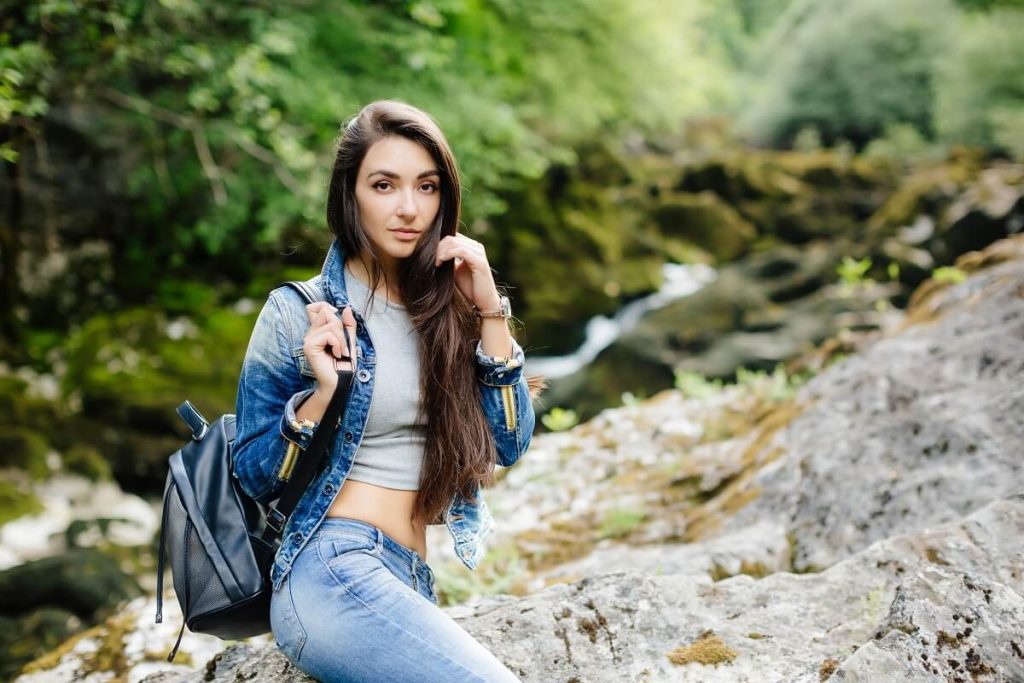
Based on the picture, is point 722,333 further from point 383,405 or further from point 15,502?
point 383,405

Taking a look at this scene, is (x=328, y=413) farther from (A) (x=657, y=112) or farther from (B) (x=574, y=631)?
(A) (x=657, y=112)

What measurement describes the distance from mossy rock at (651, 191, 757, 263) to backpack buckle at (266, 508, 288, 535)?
13.4m

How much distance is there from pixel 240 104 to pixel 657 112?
824 centimetres

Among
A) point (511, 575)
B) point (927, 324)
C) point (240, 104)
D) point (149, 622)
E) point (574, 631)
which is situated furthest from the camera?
point (240, 104)

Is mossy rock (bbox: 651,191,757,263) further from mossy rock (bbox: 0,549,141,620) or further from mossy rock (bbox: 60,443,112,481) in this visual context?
mossy rock (bbox: 0,549,141,620)

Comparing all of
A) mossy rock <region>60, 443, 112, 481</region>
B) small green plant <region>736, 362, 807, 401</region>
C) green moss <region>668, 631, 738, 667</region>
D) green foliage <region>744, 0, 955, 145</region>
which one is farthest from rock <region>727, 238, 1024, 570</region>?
green foliage <region>744, 0, 955, 145</region>

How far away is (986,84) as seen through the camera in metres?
16.9

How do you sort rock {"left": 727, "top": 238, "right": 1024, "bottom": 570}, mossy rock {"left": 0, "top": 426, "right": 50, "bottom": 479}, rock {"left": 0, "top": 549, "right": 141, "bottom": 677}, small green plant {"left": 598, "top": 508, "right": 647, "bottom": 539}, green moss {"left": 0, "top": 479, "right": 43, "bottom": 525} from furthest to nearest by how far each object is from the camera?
mossy rock {"left": 0, "top": 426, "right": 50, "bottom": 479} → green moss {"left": 0, "top": 479, "right": 43, "bottom": 525} → rock {"left": 0, "top": 549, "right": 141, "bottom": 677} → small green plant {"left": 598, "top": 508, "right": 647, "bottom": 539} → rock {"left": 727, "top": 238, "right": 1024, "bottom": 570}

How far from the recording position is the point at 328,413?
2.03 metres

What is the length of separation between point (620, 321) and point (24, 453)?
8.09 metres

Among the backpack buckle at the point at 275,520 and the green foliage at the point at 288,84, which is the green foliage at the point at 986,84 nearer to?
the green foliage at the point at 288,84

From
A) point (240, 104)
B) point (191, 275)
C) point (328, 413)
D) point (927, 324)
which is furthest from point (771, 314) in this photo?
point (328, 413)

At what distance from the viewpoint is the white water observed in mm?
11102

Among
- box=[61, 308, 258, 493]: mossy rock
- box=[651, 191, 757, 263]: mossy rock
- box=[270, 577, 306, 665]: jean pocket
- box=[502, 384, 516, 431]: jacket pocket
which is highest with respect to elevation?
box=[502, 384, 516, 431]: jacket pocket
